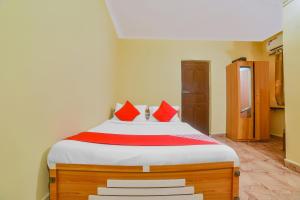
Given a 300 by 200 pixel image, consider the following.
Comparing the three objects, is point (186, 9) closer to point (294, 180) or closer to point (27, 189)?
point (294, 180)

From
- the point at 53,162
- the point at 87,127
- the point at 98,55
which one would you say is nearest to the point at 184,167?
the point at 53,162

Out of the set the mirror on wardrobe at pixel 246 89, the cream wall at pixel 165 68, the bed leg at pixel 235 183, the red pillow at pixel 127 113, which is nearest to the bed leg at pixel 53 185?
the bed leg at pixel 235 183

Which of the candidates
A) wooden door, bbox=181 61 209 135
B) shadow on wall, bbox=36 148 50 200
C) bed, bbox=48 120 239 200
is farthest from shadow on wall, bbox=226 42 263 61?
shadow on wall, bbox=36 148 50 200

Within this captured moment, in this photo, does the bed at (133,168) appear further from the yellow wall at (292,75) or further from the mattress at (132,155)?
the yellow wall at (292,75)

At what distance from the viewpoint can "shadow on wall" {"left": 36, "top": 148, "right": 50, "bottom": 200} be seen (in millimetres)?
1264

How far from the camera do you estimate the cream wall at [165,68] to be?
4.36 metres

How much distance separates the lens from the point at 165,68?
4.40m

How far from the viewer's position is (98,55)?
8.56ft

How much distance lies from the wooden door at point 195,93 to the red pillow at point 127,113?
170 cm

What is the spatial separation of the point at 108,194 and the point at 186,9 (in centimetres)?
303

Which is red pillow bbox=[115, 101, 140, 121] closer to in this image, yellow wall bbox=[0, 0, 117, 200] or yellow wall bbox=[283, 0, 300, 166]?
yellow wall bbox=[0, 0, 117, 200]

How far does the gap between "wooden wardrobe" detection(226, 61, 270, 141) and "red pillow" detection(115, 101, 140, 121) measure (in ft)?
7.37

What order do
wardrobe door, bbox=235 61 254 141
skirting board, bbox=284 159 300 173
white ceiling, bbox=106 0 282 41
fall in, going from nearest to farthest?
skirting board, bbox=284 159 300 173, white ceiling, bbox=106 0 282 41, wardrobe door, bbox=235 61 254 141

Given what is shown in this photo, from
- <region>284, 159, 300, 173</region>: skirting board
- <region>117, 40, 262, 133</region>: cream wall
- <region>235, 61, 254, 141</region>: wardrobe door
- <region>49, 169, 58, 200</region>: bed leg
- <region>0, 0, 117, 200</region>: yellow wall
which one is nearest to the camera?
<region>0, 0, 117, 200</region>: yellow wall
